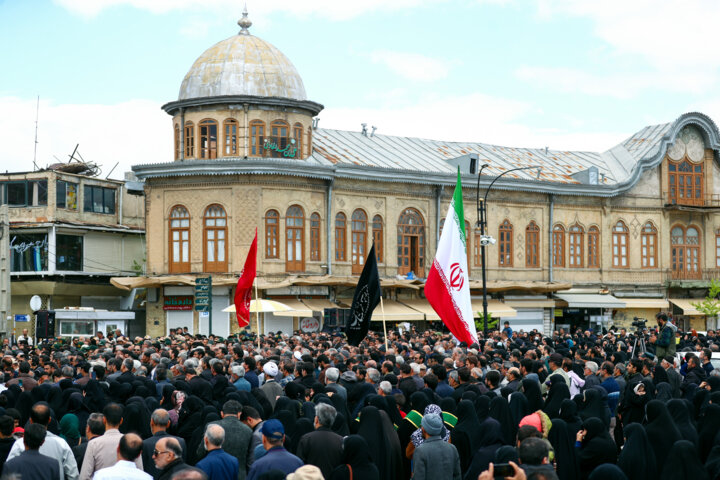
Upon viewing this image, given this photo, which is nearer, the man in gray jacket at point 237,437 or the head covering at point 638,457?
the head covering at point 638,457

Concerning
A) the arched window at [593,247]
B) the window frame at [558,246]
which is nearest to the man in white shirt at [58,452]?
the window frame at [558,246]

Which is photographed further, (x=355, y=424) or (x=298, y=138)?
(x=298, y=138)

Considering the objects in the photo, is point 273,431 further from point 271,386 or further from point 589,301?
point 589,301

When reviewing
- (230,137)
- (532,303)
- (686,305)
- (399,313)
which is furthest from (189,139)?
(686,305)

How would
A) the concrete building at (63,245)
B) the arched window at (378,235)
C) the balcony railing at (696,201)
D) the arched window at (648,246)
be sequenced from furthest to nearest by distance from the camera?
the balcony railing at (696,201)
the arched window at (648,246)
the concrete building at (63,245)
the arched window at (378,235)

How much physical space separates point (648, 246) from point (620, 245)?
1700mm

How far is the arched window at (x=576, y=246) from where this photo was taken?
49.8 meters

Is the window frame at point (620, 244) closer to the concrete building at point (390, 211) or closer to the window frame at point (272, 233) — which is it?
the concrete building at point (390, 211)

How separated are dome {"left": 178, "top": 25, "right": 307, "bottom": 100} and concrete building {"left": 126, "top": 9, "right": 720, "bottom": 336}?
Answer: 0.25 feet

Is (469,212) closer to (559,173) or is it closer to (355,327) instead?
(559,173)

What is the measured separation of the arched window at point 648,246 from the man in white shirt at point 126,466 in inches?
1828

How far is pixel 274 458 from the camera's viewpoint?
849 cm

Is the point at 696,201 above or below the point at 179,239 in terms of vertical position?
above

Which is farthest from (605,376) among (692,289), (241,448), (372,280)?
(692,289)
